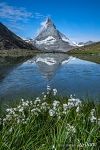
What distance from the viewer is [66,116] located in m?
11.3

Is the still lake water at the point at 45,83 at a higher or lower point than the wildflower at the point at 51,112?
lower

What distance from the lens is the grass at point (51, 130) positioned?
912cm

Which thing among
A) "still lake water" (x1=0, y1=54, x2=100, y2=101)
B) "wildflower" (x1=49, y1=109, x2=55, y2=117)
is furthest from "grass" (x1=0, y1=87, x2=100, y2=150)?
"still lake water" (x1=0, y1=54, x2=100, y2=101)

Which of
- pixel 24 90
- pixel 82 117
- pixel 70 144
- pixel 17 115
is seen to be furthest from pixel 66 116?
pixel 24 90

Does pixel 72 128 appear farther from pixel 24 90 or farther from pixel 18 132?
pixel 24 90

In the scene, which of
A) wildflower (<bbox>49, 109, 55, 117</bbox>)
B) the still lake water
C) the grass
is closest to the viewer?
the grass

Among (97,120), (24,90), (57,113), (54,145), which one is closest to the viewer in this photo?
(54,145)

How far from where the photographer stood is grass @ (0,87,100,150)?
359 inches

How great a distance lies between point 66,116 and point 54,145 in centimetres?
254

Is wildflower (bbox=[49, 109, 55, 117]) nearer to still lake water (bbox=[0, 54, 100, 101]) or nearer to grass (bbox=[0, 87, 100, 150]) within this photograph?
grass (bbox=[0, 87, 100, 150])

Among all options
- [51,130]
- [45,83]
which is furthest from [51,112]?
[45,83]

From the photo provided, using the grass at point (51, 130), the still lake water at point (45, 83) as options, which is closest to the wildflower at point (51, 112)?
the grass at point (51, 130)

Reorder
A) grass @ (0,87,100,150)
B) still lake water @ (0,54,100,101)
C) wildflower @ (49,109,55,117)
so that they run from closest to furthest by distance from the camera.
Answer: grass @ (0,87,100,150) < wildflower @ (49,109,55,117) < still lake water @ (0,54,100,101)

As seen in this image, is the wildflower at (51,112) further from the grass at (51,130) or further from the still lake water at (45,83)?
the still lake water at (45,83)
